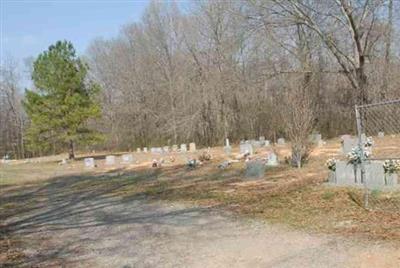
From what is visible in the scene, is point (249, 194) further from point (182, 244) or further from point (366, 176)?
point (182, 244)

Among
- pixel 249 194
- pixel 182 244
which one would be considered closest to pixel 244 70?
pixel 249 194

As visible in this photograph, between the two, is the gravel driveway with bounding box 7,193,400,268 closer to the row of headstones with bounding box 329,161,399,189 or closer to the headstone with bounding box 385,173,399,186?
the row of headstones with bounding box 329,161,399,189

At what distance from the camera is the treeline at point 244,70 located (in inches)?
1233

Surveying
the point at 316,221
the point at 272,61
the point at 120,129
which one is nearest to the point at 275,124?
the point at 272,61

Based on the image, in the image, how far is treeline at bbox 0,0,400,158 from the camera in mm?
31312

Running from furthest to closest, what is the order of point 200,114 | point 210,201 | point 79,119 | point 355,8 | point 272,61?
point 200,114, point 272,61, point 79,119, point 355,8, point 210,201

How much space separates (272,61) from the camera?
3666 centimetres

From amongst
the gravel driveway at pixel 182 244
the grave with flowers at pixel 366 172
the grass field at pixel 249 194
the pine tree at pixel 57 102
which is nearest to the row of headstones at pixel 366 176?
the grave with flowers at pixel 366 172

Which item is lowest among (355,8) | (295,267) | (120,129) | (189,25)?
(295,267)

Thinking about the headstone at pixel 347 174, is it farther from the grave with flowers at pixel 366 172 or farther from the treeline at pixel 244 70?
the treeline at pixel 244 70

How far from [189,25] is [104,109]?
13.6 metres

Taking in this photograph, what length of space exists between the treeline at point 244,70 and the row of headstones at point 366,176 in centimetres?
525

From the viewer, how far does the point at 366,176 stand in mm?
10031

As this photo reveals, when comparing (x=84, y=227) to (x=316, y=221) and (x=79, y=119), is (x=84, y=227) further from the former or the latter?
(x=79, y=119)
